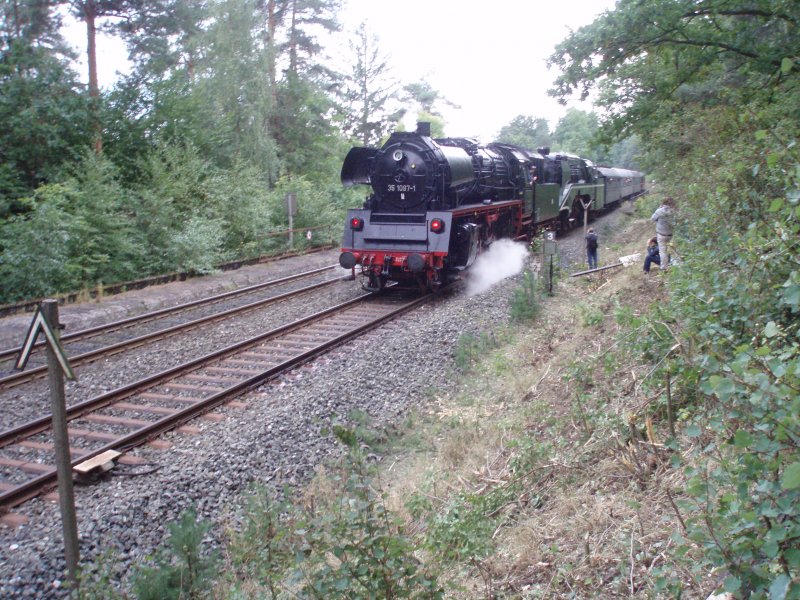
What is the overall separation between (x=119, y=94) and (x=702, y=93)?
17345mm

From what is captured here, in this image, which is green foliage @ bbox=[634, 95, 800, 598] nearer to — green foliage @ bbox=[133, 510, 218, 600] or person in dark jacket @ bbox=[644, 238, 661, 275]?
person in dark jacket @ bbox=[644, 238, 661, 275]

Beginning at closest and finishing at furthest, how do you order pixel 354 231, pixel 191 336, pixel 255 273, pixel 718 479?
pixel 718 479
pixel 191 336
pixel 354 231
pixel 255 273

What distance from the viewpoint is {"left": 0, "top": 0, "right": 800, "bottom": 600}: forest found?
2596 millimetres

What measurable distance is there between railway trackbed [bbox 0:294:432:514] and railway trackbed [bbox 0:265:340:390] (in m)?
1.83

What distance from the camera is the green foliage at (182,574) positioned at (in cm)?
379

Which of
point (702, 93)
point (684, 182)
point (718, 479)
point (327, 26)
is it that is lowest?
point (718, 479)

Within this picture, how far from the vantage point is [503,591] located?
363 cm

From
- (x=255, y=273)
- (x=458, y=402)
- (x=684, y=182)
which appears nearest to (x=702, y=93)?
(x=684, y=182)

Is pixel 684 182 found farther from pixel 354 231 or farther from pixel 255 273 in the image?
pixel 255 273

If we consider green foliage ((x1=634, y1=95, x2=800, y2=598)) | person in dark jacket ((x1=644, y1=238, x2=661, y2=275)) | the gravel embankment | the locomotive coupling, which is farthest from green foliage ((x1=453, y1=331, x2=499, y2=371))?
the locomotive coupling

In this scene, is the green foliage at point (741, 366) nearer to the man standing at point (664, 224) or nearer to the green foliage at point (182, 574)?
the man standing at point (664, 224)

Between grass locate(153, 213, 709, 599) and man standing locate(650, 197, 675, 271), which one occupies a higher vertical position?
man standing locate(650, 197, 675, 271)

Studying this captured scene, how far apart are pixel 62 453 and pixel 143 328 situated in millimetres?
7696

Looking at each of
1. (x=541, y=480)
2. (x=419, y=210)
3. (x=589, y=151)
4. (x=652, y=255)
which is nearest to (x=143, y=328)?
(x=419, y=210)
